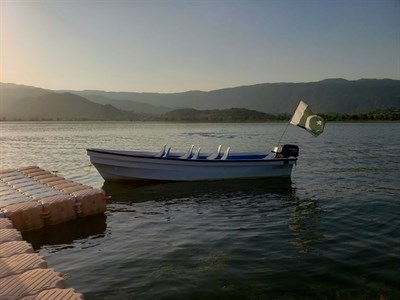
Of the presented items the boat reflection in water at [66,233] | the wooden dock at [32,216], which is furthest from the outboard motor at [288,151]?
the boat reflection in water at [66,233]

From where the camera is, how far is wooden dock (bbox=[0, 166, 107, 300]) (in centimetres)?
781

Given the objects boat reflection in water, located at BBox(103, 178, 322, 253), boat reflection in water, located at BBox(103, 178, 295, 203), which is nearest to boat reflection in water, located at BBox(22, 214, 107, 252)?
boat reflection in water, located at BBox(103, 178, 322, 253)

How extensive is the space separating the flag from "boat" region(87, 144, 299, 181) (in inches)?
74.3

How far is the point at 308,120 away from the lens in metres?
27.1

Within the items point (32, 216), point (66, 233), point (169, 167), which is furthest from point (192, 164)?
point (32, 216)

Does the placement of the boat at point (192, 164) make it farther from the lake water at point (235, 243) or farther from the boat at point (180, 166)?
the lake water at point (235, 243)

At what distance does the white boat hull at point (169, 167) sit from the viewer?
23859 millimetres

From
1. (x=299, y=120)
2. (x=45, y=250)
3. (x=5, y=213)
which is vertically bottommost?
(x=45, y=250)

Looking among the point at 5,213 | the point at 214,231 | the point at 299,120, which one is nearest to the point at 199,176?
the point at 299,120

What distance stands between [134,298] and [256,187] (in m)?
15.9

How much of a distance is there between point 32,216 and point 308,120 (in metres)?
19.7

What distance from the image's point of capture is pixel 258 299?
938cm

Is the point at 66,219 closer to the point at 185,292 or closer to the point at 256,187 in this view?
the point at 185,292

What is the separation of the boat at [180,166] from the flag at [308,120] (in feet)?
6.19
